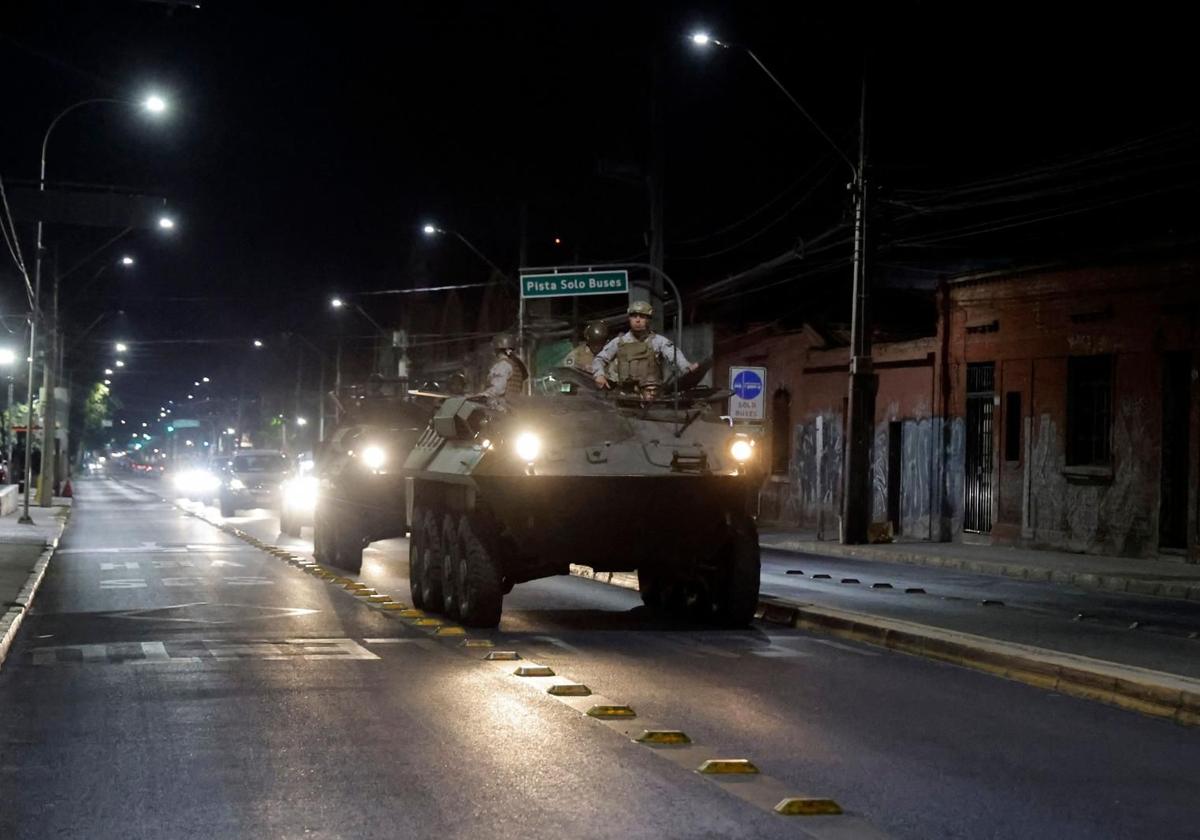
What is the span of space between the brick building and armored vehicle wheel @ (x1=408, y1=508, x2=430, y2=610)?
1516cm

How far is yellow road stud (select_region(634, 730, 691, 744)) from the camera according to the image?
8.45 m

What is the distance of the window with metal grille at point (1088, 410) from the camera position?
28391mm

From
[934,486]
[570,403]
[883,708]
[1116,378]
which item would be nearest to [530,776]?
[883,708]

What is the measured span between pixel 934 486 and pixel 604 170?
9258 millimetres

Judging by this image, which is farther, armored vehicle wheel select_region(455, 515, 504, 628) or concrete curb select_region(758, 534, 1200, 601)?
concrete curb select_region(758, 534, 1200, 601)

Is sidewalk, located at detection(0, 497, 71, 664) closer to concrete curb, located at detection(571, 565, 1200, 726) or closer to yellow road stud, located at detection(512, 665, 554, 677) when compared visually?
yellow road stud, located at detection(512, 665, 554, 677)

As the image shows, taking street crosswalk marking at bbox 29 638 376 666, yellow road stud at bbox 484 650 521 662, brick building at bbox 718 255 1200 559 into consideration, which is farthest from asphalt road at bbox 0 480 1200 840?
brick building at bbox 718 255 1200 559

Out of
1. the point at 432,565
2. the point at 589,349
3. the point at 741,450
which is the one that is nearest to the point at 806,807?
the point at 741,450

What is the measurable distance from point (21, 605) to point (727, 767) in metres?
9.63

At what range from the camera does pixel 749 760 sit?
7.97 m

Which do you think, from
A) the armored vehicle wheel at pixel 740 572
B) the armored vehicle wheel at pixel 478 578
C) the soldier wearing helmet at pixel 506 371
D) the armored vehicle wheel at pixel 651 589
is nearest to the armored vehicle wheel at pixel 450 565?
the armored vehicle wheel at pixel 478 578

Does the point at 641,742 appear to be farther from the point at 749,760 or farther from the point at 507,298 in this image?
the point at 507,298

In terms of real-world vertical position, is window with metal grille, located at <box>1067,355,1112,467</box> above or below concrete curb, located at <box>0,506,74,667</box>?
above

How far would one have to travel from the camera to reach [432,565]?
15148 millimetres
